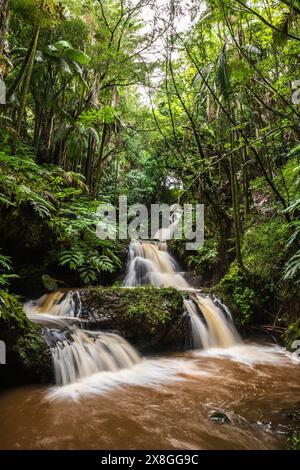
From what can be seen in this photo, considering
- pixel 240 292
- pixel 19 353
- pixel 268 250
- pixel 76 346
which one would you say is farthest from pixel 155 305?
pixel 268 250

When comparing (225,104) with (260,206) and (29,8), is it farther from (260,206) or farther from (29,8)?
(29,8)

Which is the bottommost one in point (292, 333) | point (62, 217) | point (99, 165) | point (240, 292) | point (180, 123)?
point (292, 333)

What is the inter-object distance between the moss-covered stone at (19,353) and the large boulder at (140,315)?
1.52 metres

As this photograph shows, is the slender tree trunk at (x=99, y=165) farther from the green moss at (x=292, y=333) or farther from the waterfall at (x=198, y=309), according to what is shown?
the green moss at (x=292, y=333)

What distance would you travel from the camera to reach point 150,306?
6.27m

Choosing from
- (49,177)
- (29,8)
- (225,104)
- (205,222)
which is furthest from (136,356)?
(205,222)

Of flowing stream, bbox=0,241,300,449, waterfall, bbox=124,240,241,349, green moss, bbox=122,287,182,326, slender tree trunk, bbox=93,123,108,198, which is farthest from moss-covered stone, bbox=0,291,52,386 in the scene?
slender tree trunk, bbox=93,123,108,198

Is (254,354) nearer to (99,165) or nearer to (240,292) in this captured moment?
(240,292)

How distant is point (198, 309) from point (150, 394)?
350 centimetres

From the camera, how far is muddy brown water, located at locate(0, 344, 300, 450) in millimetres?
2801

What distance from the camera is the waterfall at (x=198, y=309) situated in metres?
6.90

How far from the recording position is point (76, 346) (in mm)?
4930

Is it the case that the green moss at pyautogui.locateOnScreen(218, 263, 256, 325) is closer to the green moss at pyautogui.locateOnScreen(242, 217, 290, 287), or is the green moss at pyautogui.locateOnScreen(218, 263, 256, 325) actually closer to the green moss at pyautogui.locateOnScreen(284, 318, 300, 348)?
the green moss at pyautogui.locateOnScreen(242, 217, 290, 287)

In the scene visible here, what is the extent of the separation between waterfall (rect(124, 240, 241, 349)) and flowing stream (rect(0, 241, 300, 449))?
1.2 inches
